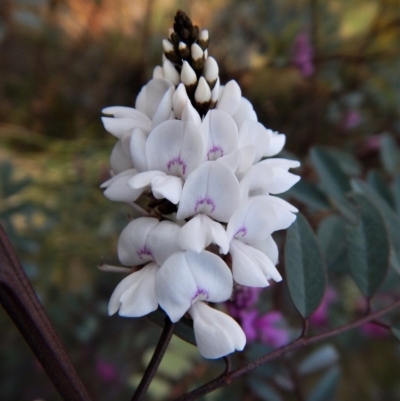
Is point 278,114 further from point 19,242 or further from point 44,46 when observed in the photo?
point 44,46

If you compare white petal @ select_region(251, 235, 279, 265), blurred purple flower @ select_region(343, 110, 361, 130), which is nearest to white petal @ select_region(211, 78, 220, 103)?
white petal @ select_region(251, 235, 279, 265)

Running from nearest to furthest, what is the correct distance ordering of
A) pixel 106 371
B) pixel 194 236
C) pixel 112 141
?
Result: pixel 194 236
pixel 106 371
pixel 112 141

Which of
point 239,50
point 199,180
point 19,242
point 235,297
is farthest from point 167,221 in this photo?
point 239,50

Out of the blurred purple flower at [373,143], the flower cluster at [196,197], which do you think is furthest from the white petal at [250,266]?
Result: the blurred purple flower at [373,143]

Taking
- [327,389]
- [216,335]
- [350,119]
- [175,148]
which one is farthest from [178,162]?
[350,119]

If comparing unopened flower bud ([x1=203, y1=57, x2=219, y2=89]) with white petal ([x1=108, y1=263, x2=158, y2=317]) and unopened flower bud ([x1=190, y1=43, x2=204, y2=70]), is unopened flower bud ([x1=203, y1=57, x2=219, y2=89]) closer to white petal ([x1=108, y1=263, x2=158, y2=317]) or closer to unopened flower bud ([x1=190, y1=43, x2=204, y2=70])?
unopened flower bud ([x1=190, y1=43, x2=204, y2=70])

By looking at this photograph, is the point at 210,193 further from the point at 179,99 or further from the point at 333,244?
the point at 333,244

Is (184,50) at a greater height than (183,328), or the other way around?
(184,50)
